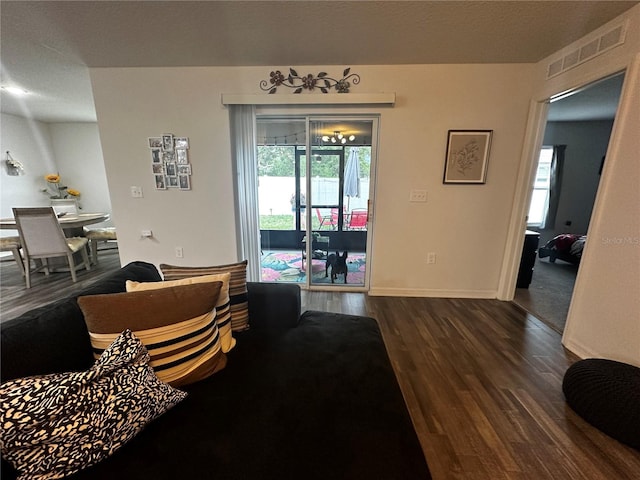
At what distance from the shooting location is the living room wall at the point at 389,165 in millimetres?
2604

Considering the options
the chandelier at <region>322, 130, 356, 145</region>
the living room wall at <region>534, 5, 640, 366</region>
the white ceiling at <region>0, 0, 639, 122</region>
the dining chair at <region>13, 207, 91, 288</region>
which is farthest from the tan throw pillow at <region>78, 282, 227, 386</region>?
the dining chair at <region>13, 207, 91, 288</region>

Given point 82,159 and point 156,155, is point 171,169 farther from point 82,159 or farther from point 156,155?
point 82,159

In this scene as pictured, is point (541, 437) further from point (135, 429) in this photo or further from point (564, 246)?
point (564, 246)

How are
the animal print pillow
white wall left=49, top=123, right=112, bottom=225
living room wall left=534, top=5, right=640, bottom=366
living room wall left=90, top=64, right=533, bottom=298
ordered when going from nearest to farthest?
1. the animal print pillow
2. living room wall left=534, top=5, right=640, bottom=366
3. living room wall left=90, top=64, right=533, bottom=298
4. white wall left=49, top=123, right=112, bottom=225

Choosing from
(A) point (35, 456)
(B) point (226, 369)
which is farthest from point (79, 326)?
(B) point (226, 369)

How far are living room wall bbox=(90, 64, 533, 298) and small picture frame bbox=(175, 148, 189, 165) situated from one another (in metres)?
0.06

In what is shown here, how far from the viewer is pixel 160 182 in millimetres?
2914

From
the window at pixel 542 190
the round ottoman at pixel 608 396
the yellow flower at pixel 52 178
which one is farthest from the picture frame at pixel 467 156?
the yellow flower at pixel 52 178

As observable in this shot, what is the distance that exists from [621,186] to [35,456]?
315 centimetres

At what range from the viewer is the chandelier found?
2.90m

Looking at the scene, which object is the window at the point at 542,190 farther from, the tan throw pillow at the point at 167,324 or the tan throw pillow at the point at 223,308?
the tan throw pillow at the point at 167,324

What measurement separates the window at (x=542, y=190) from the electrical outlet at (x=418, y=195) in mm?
3619

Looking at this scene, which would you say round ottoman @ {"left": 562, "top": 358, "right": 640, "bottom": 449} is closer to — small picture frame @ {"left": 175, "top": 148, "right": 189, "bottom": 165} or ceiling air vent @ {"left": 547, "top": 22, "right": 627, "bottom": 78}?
ceiling air vent @ {"left": 547, "top": 22, "right": 627, "bottom": 78}

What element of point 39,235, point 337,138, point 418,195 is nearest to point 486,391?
point 418,195
